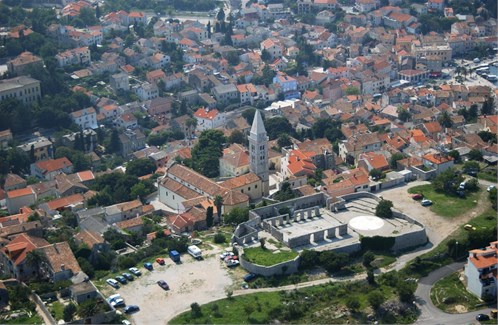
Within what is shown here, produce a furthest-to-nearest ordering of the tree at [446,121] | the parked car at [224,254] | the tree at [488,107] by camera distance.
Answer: the tree at [488,107] < the tree at [446,121] < the parked car at [224,254]

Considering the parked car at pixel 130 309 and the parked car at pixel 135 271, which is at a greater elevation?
the parked car at pixel 130 309

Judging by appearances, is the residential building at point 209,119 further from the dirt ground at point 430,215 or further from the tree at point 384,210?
the tree at point 384,210

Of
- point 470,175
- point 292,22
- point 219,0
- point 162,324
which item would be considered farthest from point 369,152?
point 219,0

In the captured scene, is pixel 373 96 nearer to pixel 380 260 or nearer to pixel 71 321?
pixel 380 260

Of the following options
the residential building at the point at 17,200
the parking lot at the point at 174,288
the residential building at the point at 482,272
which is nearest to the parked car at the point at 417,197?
the residential building at the point at 482,272

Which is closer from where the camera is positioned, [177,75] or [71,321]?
[71,321]

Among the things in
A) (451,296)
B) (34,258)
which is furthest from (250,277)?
(34,258)
